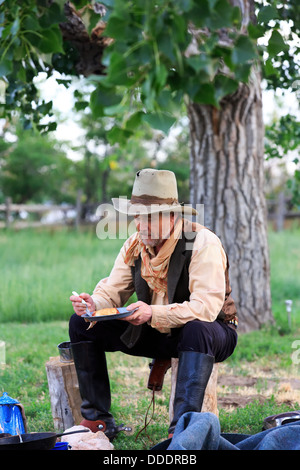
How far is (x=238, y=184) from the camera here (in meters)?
5.77

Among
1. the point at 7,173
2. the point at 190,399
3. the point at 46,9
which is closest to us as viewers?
the point at 46,9

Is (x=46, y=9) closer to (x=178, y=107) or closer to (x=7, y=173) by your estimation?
(x=178, y=107)

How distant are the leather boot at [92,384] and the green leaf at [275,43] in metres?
1.70

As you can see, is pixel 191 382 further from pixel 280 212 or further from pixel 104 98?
pixel 280 212

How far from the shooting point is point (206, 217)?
5871 mm

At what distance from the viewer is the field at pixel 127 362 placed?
364 centimetres

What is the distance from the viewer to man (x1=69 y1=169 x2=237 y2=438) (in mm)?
2947

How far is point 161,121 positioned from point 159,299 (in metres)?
1.54

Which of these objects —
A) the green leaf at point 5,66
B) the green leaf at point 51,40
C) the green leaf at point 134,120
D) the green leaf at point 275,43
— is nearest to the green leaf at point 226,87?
the green leaf at point 134,120

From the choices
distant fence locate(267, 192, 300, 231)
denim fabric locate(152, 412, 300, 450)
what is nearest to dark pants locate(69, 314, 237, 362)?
denim fabric locate(152, 412, 300, 450)

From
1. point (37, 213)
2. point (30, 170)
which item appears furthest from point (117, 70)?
point (37, 213)

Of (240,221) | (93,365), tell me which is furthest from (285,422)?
(240,221)

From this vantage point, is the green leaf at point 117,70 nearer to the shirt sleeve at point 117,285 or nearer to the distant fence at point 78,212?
the shirt sleeve at point 117,285

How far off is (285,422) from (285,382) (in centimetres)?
152
